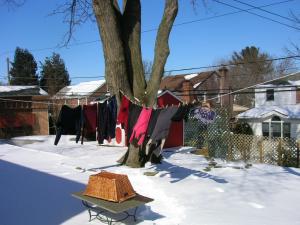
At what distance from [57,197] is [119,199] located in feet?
7.97

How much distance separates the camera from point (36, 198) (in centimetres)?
802

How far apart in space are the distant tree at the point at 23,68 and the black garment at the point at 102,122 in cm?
4922

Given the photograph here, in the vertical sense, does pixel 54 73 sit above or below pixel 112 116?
above

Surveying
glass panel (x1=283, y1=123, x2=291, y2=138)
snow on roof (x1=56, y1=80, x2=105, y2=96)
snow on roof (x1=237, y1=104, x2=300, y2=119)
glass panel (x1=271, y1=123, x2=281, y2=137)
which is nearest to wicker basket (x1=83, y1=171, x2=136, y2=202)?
snow on roof (x1=237, y1=104, x2=300, y2=119)

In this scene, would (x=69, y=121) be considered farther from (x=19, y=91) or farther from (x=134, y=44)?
(x=19, y=91)

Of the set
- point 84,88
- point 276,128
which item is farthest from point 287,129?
point 84,88

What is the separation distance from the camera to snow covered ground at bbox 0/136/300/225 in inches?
261

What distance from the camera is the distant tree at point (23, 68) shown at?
57.4 metres

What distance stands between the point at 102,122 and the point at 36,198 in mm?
3140

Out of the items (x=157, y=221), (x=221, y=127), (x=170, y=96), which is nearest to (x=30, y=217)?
(x=157, y=221)

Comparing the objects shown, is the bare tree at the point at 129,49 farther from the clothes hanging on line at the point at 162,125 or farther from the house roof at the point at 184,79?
the house roof at the point at 184,79

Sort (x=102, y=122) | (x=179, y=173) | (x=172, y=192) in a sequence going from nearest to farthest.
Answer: (x=172, y=192), (x=179, y=173), (x=102, y=122)

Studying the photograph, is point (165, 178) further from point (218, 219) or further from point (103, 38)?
point (103, 38)

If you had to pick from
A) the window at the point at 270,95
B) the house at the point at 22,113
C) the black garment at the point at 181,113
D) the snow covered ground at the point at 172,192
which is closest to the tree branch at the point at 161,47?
the snow covered ground at the point at 172,192
